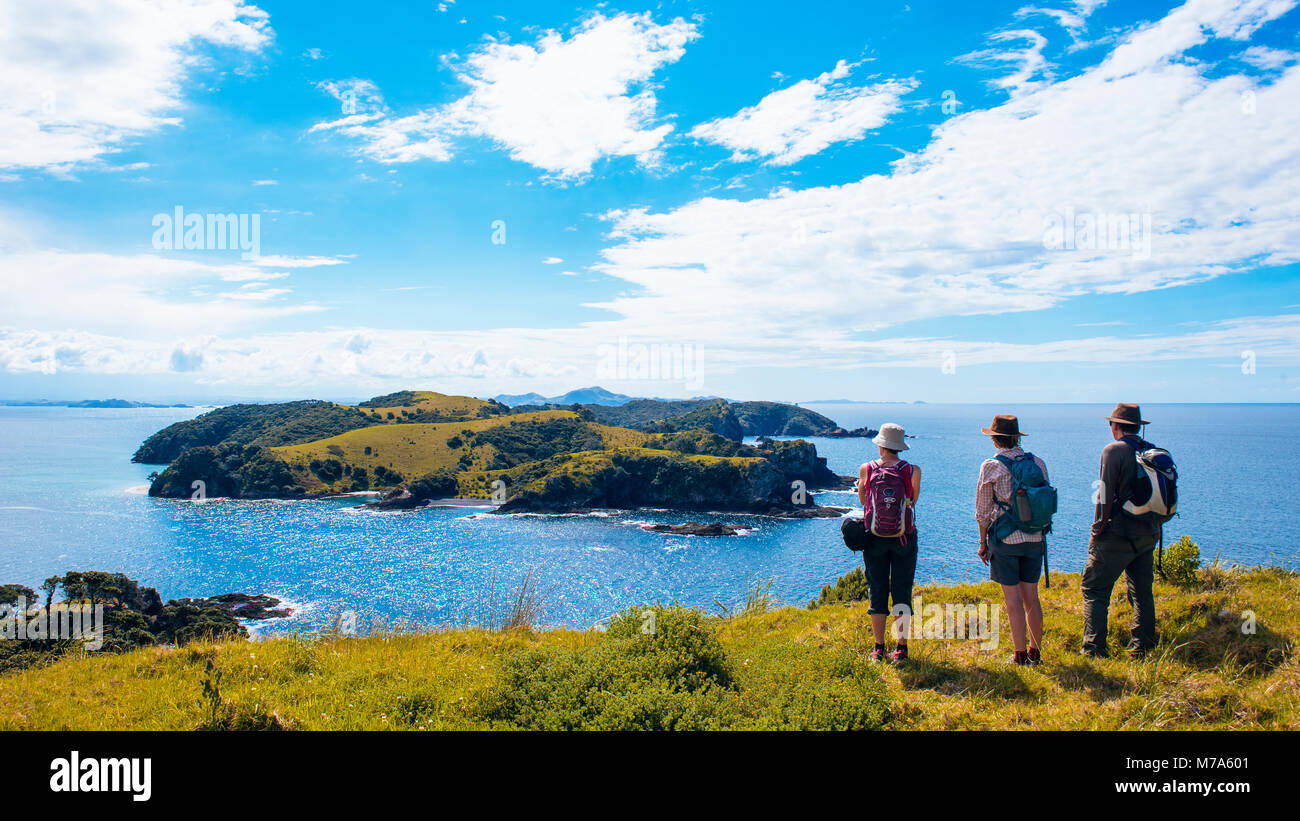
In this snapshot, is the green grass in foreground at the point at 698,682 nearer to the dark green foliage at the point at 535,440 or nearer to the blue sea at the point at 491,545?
the blue sea at the point at 491,545

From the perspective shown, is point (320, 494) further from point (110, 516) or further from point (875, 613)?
point (875, 613)

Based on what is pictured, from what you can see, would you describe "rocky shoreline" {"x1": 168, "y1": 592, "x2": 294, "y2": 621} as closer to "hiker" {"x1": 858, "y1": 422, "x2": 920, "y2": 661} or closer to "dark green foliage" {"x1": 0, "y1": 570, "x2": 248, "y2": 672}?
"dark green foliage" {"x1": 0, "y1": 570, "x2": 248, "y2": 672}

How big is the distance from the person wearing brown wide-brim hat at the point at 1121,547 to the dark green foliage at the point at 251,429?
18508 cm

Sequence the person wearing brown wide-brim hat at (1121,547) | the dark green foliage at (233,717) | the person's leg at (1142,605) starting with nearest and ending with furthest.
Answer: the dark green foliage at (233,717) → the person wearing brown wide-brim hat at (1121,547) → the person's leg at (1142,605)

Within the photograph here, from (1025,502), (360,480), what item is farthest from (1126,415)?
(360,480)

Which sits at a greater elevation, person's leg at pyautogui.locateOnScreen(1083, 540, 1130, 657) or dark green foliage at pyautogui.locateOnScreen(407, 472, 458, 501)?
person's leg at pyautogui.locateOnScreen(1083, 540, 1130, 657)

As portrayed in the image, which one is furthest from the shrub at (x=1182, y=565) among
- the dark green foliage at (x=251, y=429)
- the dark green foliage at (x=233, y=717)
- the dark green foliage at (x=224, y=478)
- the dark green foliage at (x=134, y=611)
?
the dark green foliage at (x=251, y=429)

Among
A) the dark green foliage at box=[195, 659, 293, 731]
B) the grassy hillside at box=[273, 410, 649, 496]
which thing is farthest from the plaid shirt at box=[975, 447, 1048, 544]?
the grassy hillside at box=[273, 410, 649, 496]

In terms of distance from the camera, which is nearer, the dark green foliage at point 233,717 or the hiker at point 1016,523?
the dark green foliage at point 233,717

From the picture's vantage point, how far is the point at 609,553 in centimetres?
7575

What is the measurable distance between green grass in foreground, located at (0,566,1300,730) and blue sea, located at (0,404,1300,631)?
31.6 meters

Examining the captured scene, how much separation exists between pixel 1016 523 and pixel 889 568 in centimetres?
141

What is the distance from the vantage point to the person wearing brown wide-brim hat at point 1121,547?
21.6 ft

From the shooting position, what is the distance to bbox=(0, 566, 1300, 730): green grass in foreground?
518 centimetres
